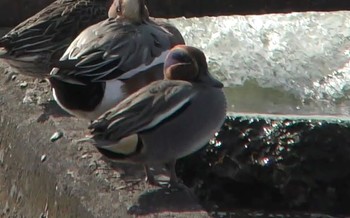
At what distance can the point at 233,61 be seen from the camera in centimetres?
809

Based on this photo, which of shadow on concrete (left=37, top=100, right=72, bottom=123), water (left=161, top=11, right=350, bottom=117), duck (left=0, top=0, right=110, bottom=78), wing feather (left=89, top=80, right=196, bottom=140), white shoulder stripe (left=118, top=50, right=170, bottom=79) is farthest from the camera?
water (left=161, top=11, right=350, bottom=117)

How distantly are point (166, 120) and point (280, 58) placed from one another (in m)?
3.44

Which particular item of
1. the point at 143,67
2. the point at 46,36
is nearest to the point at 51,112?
the point at 143,67

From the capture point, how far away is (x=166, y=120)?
4961mm

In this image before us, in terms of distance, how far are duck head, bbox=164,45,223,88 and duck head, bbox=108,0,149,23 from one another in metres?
0.85

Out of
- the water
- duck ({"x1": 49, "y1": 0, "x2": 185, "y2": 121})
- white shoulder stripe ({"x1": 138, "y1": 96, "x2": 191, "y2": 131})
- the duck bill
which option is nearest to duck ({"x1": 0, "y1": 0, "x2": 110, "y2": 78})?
duck ({"x1": 49, "y1": 0, "x2": 185, "y2": 121})

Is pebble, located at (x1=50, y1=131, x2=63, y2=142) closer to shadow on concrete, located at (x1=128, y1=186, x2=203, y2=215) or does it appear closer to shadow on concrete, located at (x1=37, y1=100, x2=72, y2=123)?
shadow on concrete, located at (x1=37, y1=100, x2=72, y2=123)

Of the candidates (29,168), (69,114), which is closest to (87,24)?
(69,114)

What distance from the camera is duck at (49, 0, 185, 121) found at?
18.1 ft

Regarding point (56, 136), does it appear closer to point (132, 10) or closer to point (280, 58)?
point (132, 10)

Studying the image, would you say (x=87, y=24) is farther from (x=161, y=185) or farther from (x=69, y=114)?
(x=161, y=185)

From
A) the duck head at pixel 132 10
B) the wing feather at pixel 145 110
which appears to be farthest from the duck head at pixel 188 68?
the duck head at pixel 132 10

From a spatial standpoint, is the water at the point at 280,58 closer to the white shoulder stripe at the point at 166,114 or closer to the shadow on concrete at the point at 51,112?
the shadow on concrete at the point at 51,112

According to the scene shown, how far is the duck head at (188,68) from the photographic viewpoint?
5230mm
